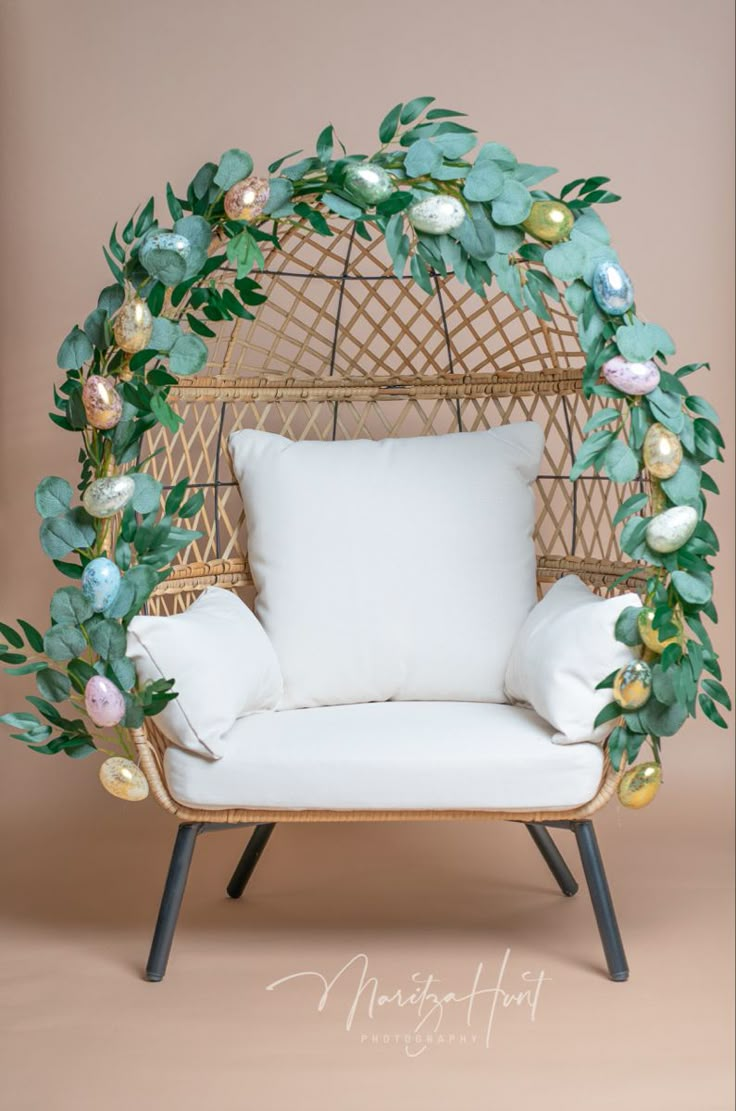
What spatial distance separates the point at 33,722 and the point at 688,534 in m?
0.99

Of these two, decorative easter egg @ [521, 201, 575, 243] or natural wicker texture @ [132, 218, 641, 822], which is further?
natural wicker texture @ [132, 218, 641, 822]

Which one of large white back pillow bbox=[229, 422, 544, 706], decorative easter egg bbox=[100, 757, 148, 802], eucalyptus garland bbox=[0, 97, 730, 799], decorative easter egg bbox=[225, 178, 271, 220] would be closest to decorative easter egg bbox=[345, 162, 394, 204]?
eucalyptus garland bbox=[0, 97, 730, 799]

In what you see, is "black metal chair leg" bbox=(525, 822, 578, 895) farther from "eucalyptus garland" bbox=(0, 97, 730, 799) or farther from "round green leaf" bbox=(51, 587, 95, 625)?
"round green leaf" bbox=(51, 587, 95, 625)

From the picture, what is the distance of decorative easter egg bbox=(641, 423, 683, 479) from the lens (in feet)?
5.87

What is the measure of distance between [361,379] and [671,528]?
2.78 ft

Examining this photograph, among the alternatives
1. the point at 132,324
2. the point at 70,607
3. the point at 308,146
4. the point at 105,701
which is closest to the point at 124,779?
the point at 105,701

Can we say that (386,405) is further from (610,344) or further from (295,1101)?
(295,1101)

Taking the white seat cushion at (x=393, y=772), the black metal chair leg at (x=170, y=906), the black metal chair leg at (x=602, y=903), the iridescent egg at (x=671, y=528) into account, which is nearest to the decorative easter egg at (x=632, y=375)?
the iridescent egg at (x=671, y=528)

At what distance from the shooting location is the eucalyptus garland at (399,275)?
179 cm

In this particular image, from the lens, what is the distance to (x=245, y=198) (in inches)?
71.8

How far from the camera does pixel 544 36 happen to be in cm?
271

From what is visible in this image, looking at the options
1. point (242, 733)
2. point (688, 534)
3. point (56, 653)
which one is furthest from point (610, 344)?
point (56, 653)

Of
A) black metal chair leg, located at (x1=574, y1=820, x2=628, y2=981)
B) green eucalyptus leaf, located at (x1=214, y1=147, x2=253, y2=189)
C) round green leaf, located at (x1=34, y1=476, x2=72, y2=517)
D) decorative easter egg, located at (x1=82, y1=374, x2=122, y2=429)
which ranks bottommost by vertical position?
black metal chair leg, located at (x1=574, y1=820, x2=628, y2=981)

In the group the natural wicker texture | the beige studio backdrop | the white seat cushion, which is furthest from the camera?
the beige studio backdrop
